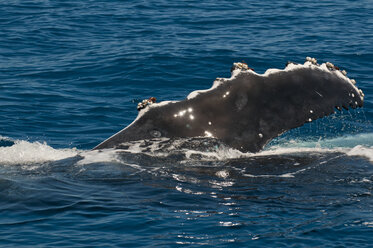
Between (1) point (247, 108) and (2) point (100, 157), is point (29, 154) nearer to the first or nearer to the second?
(2) point (100, 157)

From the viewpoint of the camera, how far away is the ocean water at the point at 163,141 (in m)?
8.95

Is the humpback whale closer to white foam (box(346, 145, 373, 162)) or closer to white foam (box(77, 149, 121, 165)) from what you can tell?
white foam (box(77, 149, 121, 165))

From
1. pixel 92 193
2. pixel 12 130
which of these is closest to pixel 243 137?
pixel 92 193

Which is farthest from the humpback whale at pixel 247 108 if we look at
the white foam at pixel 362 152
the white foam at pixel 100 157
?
the white foam at pixel 362 152

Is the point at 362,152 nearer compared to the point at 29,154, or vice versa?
the point at 362,152

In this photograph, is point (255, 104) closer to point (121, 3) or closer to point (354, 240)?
point (354, 240)

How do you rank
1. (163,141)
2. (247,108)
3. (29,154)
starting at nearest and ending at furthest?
(247,108) < (163,141) < (29,154)

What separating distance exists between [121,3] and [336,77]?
23211mm

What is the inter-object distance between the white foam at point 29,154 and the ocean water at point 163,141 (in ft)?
0.07

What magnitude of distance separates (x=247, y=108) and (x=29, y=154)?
3808mm

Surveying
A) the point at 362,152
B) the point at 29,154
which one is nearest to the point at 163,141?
the point at 29,154

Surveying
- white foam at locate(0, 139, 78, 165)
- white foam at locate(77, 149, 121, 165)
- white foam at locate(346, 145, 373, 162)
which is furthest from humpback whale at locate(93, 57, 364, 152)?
white foam at locate(0, 139, 78, 165)

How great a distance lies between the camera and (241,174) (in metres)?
10.4

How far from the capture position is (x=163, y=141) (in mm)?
10695
